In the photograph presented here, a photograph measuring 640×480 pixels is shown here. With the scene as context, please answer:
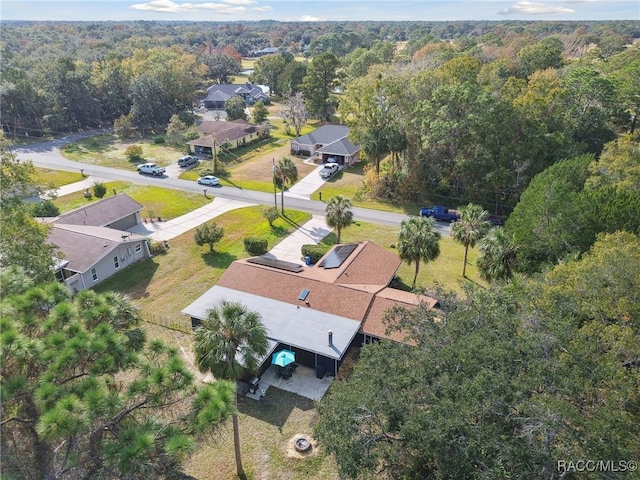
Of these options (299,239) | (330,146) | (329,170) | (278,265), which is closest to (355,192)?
(329,170)

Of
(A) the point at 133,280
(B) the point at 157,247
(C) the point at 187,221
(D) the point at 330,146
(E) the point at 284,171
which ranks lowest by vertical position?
(A) the point at 133,280

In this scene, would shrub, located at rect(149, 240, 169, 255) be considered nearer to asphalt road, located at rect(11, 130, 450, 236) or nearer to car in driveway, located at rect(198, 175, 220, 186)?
asphalt road, located at rect(11, 130, 450, 236)

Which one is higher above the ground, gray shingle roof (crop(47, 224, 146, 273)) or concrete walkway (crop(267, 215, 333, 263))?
gray shingle roof (crop(47, 224, 146, 273))

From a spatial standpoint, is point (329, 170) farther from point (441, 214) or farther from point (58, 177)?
point (58, 177)

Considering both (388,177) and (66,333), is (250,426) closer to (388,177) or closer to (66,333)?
(66,333)

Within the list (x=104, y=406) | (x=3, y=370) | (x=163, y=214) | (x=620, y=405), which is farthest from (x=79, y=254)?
(x=620, y=405)

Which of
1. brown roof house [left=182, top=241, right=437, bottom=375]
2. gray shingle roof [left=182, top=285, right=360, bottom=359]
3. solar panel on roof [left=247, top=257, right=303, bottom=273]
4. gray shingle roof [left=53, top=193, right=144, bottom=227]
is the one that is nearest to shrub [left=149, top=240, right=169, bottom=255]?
gray shingle roof [left=53, top=193, right=144, bottom=227]

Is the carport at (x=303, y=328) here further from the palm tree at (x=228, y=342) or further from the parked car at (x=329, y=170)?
the parked car at (x=329, y=170)

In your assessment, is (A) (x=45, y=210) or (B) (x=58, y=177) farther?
(B) (x=58, y=177)
